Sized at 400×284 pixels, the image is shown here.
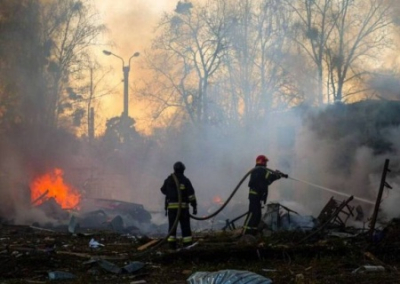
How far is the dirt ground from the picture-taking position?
278 inches

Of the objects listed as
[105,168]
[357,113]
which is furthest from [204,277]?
[105,168]

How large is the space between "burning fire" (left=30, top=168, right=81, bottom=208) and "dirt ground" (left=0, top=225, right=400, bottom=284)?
12.1 metres

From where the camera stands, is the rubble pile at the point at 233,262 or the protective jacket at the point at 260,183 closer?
the rubble pile at the point at 233,262

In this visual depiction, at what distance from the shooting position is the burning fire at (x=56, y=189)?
846 inches

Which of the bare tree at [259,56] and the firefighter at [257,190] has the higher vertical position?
the bare tree at [259,56]

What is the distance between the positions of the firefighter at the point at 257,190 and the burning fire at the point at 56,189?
11.7 meters

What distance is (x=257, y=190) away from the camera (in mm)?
11305

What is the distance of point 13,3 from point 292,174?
12.4m

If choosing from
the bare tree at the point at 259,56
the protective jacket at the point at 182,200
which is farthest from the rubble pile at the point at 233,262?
the bare tree at the point at 259,56

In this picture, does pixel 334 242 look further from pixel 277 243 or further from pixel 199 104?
pixel 199 104

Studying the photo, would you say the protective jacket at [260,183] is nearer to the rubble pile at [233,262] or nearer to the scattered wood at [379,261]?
the rubble pile at [233,262]

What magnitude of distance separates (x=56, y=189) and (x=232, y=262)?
15.6 meters

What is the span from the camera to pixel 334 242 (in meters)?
9.15

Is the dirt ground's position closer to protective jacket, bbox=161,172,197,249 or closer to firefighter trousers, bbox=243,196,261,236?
protective jacket, bbox=161,172,197,249
